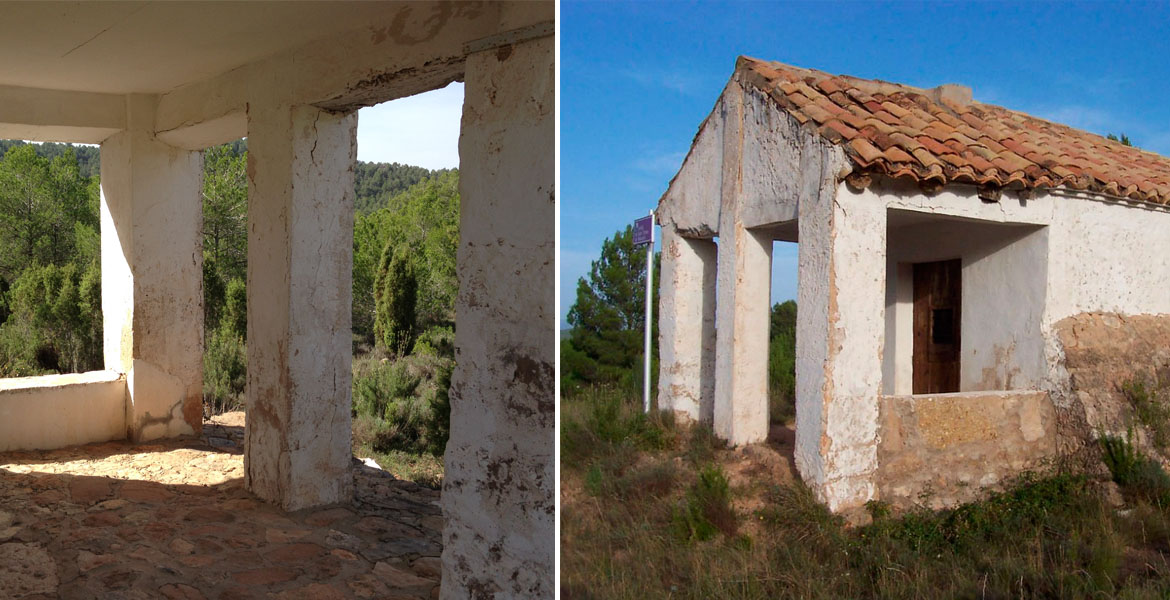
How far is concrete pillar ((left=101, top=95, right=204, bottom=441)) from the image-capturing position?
665 centimetres

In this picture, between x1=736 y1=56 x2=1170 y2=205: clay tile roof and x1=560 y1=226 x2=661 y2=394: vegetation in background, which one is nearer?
x1=736 y1=56 x2=1170 y2=205: clay tile roof

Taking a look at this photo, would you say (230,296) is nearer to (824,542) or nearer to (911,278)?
(911,278)

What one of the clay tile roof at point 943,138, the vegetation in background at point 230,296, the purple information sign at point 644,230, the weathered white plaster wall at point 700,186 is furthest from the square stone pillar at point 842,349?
the vegetation in background at point 230,296

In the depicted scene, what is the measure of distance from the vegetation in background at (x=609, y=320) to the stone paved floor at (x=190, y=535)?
25.9 feet

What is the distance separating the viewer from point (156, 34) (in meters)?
4.77

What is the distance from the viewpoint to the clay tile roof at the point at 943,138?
6.12 meters

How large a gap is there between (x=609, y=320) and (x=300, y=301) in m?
9.98

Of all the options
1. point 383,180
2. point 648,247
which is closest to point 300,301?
point 648,247

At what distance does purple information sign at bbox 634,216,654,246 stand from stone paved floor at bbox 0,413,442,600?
300cm

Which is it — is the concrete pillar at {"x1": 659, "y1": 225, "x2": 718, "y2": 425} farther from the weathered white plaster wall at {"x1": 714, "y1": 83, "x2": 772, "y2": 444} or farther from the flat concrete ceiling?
the flat concrete ceiling

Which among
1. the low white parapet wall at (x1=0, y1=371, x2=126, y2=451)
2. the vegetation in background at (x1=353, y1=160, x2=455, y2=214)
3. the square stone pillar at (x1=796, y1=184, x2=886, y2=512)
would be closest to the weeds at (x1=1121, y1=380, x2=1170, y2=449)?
the square stone pillar at (x1=796, y1=184, x2=886, y2=512)

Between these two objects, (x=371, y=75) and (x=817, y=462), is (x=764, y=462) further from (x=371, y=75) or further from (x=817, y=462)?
(x=371, y=75)

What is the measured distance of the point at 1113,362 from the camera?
284 inches

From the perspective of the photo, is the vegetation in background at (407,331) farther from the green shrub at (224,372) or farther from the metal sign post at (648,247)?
the metal sign post at (648,247)
